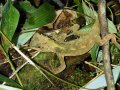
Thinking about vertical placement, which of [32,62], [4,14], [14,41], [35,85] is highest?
[4,14]

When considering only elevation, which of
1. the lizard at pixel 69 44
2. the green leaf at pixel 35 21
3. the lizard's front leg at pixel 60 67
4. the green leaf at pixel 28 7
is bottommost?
the lizard's front leg at pixel 60 67

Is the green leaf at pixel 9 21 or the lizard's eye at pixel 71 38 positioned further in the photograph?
the lizard's eye at pixel 71 38

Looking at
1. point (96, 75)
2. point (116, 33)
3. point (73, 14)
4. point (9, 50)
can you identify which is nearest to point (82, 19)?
point (73, 14)

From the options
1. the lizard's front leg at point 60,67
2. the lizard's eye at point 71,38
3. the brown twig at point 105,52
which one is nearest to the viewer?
the brown twig at point 105,52

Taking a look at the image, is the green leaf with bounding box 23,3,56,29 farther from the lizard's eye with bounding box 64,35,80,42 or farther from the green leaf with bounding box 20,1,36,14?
the lizard's eye with bounding box 64,35,80,42

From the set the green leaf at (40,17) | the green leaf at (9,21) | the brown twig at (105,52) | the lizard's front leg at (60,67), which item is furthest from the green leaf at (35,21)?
the brown twig at (105,52)

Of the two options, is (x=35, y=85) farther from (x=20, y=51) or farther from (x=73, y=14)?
(x=73, y=14)

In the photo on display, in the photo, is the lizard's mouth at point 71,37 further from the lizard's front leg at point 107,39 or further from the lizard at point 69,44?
the lizard's front leg at point 107,39

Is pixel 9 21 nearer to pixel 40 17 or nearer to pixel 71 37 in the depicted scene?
pixel 40 17

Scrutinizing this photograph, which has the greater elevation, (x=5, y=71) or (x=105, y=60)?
(x=5, y=71)
